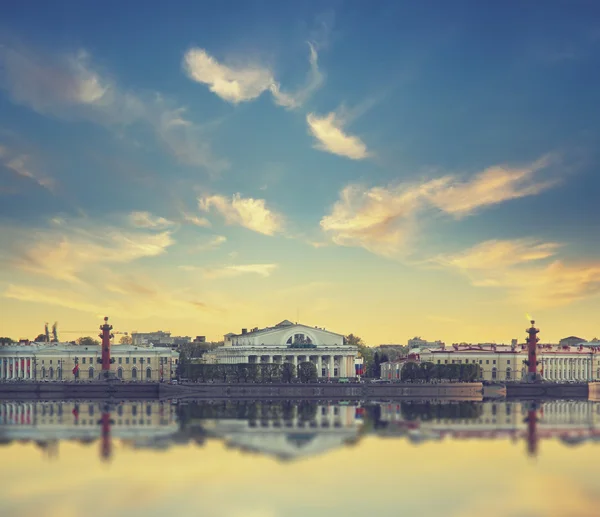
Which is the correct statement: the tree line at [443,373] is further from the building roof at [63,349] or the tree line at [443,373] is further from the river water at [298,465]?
the river water at [298,465]

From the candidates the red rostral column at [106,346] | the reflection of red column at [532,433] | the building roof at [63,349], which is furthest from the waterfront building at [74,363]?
the reflection of red column at [532,433]

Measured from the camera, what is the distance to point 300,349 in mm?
155875

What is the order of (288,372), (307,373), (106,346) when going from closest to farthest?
(307,373), (288,372), (106,346)

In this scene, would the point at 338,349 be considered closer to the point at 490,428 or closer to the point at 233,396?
the point at 233,396

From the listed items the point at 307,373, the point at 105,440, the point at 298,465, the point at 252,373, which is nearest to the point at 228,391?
the point at 252,373

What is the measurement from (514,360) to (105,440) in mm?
117684

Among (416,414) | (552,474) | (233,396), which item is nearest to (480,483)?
(552,474)

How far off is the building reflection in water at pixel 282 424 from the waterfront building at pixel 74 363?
4919 centimetres

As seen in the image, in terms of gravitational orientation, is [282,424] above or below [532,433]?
above

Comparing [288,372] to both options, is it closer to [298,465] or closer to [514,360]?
[514,360]

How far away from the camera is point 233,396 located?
12888cm

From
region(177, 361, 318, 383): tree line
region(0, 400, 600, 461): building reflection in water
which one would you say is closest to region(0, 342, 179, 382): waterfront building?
region(177, 361, 318, 383): tree line

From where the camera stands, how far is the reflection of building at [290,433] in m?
62.8

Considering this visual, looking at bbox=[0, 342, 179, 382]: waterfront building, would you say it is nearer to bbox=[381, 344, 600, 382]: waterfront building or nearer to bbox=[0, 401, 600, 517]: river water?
bbox=[381, 344, 600, 382]: waterfront building
